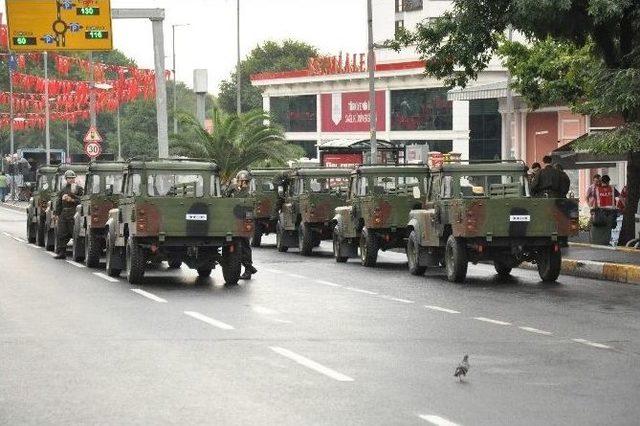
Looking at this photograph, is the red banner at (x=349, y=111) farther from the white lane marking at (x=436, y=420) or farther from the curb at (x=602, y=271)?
the white lane marking at (x=436, y=420)

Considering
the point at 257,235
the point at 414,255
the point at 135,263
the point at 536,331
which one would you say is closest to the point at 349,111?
the point at 257,235

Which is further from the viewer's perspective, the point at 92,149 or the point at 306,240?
the point at 92,149

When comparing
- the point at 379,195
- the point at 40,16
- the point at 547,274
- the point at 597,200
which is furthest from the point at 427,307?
the point at 40,16

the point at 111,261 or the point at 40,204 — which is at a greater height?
the point at 40,204

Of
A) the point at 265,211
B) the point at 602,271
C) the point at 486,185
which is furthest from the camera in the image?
the point at 265,211

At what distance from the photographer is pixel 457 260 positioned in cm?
2523

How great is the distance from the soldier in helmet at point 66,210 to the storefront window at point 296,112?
57260 millimetres

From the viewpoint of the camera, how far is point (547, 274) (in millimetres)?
25688

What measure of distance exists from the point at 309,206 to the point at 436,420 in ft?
83.8

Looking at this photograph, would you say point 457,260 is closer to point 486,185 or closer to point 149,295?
point 486,185

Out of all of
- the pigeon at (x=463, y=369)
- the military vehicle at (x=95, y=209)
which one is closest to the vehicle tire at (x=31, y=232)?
the military vehicle at (x=95, y=209)

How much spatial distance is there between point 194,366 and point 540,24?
17.4m

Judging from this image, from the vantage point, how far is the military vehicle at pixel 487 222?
2483 cm

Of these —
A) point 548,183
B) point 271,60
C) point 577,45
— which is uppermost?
point 271,60
